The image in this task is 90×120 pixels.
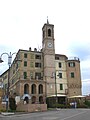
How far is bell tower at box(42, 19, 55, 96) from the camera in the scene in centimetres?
6738

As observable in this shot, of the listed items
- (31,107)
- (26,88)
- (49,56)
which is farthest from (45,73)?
(31,107)

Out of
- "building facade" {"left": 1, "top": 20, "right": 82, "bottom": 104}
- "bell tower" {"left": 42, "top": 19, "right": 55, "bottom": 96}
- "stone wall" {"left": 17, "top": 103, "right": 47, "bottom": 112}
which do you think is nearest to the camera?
"stone wall" {"left": 17, "top": 103, "right": 47, "bottom": 112}

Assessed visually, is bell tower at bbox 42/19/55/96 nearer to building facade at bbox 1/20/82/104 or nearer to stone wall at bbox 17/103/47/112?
building facade at bbox 1/20/82/104

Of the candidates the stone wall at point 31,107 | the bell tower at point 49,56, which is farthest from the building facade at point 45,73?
the stone wall at point 31,107

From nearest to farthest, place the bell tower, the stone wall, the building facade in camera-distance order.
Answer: the stone wall → the building facade → the bell tower

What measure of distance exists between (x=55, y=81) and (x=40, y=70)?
5622 millimetres

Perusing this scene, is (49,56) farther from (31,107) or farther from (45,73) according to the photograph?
(31,107)

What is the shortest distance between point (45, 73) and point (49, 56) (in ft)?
16.5

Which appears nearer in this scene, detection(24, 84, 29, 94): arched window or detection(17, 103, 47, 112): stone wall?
detection(17, 103, 47, 112): stone wall

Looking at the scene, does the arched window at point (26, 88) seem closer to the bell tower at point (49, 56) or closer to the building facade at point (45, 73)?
the building facade at point (45, 73)

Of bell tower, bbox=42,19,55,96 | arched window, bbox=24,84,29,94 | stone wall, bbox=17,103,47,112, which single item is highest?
bell tower, bbox=42,19,55,96

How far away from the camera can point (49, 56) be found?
6925cm

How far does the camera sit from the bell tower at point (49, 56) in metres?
67.4

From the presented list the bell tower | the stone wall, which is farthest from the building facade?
the stone wall
